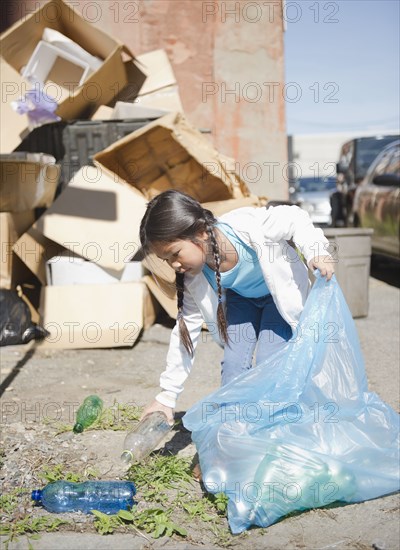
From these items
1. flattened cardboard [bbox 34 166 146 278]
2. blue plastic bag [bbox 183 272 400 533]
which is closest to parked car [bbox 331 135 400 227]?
flattened cardboard [bbox 34 166 146 278]

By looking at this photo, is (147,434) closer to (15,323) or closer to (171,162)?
(15,323)

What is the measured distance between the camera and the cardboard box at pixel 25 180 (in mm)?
5436

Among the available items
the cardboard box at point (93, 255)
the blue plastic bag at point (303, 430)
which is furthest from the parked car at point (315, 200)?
the blue plastic bag at point (303, 430)

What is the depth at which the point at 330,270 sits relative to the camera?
278 centimetres

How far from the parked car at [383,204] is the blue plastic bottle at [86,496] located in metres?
5.53

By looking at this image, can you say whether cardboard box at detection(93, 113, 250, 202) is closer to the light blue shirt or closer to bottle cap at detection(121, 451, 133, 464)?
the light blue shirt

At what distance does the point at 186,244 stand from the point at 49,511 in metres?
1.19

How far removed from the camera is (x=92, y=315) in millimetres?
5516

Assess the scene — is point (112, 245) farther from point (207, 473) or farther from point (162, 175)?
point (207, 473)

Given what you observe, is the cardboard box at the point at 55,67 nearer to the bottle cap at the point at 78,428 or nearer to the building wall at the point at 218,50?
the building wall at the point at 218,50

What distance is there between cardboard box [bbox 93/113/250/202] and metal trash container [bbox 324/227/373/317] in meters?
0.92

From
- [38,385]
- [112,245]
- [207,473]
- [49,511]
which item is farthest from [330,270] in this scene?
[112,245]

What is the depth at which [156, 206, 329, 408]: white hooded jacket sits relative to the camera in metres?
2.86

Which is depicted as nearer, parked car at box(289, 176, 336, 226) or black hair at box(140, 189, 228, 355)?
black hair at box(140, 189, 228, 355)
